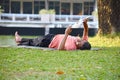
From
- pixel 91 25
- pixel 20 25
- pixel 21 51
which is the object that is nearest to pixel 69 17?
pixel 91 25

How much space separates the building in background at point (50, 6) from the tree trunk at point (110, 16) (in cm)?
1836

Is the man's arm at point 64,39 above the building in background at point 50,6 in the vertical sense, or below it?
below

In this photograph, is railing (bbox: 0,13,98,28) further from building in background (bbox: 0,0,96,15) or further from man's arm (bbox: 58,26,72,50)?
man's arm (bbox: 58,26,72,50)

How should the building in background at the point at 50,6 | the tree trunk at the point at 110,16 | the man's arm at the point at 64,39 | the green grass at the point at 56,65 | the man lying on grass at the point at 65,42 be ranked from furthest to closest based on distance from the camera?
1. the building in background at the point at 50,6
2. the tree trunk at the point at 110,16
3. the man lying on grass at the point at 65,42
4. the man's arm at the point at 64,39
5. the green grass at the point at 56,65

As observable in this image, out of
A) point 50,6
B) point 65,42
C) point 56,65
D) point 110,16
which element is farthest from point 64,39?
point 50,6

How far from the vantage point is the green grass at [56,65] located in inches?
199

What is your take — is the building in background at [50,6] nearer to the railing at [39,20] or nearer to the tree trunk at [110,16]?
the railing at [39,20]

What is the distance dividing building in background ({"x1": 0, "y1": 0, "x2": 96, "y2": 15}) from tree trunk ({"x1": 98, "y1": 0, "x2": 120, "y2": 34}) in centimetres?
1836

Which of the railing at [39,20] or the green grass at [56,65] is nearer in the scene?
the green grass at [56,65]

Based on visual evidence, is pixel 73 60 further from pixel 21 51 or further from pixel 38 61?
pixel 21 51

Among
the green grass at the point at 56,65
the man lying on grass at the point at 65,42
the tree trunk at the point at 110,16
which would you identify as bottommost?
the green grass at the point at 56,65

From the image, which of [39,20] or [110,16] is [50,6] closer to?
[39,20]

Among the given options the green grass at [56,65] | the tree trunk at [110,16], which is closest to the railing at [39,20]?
the tree trunk at [110,16]

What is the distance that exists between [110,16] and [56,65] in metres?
6.77
